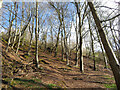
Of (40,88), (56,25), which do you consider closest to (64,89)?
(40,88)

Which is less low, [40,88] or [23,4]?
[23,4]

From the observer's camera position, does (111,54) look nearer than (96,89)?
→ Yes

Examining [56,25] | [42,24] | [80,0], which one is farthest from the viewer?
[42,24]

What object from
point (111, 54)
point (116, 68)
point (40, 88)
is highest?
point (111, 54)

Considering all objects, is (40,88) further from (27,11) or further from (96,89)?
(27,11)

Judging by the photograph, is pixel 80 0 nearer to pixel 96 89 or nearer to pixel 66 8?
pixel 66 8

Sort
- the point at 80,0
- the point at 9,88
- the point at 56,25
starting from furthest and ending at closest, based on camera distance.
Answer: the point at 56,25 → the point at 80,0 → the point at 9,88

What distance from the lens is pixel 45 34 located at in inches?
935

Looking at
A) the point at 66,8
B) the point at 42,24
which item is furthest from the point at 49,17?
the point at 66,8

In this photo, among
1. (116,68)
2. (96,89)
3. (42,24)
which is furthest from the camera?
(42,24)

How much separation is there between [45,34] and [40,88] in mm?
20086

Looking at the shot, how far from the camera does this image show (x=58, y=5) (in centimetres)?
1433

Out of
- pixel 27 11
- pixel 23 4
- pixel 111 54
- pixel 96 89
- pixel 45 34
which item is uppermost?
pixel 23 4

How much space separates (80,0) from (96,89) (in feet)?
34.7
